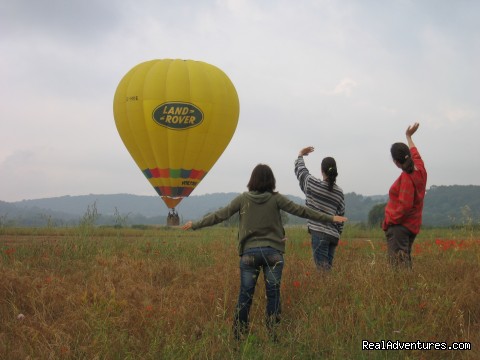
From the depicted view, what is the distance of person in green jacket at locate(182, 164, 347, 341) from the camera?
16.8 ft

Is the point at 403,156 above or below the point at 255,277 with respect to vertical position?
above

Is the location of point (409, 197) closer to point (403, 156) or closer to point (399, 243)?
point (403, 156)

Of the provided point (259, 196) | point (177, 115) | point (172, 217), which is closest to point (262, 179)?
point (259, 196)

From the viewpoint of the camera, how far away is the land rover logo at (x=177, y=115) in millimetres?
19516

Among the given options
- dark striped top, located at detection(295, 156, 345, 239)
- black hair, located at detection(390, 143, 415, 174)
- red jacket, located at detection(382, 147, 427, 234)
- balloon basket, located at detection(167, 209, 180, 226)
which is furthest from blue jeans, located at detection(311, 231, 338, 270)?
balloon basket, located at detection(167, 209, 180, 226)

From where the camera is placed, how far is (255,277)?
514 centimetres

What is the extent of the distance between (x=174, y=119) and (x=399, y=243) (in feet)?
47.4

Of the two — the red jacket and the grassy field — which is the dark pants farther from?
the grassy field

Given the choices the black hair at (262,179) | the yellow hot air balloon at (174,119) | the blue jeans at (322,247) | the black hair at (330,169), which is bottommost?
the blue jeans at (322,247)

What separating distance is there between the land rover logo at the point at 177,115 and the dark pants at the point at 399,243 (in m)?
14.1

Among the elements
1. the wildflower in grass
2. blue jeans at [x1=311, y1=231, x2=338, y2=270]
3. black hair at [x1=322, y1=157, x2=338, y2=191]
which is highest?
black hair at [x1=322, y1=157, x2=338, y2=191]

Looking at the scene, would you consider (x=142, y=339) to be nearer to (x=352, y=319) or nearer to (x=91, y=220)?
(x=352, y=319)

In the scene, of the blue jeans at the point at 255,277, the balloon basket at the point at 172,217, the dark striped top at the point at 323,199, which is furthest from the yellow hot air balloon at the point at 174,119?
the blue jeans at the point at 255,277

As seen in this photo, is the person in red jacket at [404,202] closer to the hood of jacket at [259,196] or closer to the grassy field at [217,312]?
the grassy field at [217,312]
